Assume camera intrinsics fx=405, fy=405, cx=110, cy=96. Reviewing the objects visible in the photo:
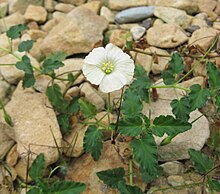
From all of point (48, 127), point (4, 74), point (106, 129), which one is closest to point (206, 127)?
point (106, 129)

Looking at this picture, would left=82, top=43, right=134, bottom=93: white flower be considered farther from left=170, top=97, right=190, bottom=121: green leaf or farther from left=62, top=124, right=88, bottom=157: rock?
left=62, top=124, right=88, bottom=157: rock

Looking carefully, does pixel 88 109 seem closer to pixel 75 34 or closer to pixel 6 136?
pixel 6 136

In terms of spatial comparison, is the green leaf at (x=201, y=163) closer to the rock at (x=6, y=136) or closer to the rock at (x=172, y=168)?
the rock at (x=172, y=168)

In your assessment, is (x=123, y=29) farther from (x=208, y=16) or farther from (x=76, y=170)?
(x=76, y=170)

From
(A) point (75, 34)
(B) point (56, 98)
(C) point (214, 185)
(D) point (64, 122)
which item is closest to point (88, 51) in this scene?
(A) point (75, 34)

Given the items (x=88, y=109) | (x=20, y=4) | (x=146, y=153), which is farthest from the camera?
(x=20, y=4)

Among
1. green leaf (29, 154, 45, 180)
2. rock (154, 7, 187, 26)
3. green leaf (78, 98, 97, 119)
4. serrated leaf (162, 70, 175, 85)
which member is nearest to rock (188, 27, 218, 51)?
rock (154, 7, 187, 26)
